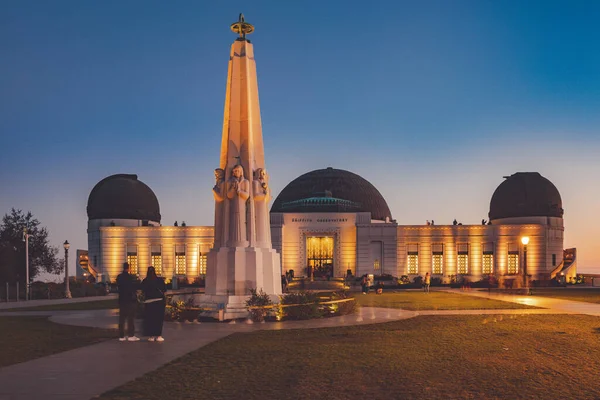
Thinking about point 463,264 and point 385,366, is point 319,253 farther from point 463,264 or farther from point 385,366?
point 385,366

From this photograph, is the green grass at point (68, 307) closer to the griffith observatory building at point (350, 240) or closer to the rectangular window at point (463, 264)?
the griffith observatory building at point (350, 240)

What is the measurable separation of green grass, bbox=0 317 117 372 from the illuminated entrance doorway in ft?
146

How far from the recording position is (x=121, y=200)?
6844 cm

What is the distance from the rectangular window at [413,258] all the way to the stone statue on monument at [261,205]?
43356 millimetres

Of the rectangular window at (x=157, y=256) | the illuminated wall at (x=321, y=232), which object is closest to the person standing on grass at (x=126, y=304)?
the illuminated wall at (x=321, y=232)

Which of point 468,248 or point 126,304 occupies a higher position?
point 126,304

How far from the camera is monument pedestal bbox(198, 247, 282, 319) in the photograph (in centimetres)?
2150

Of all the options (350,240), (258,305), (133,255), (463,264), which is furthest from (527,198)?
(258,305)

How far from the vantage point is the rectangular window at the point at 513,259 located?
64.2 m

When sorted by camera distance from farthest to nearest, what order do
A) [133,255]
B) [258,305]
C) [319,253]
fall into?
1. [133,255]
2. [319,253]
3. [258,305]

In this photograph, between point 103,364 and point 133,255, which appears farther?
point 133,255

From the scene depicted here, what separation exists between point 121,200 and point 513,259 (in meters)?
45.8

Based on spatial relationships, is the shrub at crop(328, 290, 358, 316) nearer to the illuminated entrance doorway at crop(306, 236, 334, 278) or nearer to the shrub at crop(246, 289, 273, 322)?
the shrub at crop(246, 289, 273, 322)

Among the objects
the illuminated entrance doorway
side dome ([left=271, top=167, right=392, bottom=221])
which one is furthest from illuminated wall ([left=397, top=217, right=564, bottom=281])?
side dome ([left=271, top=167, right=392, bottom=221])
